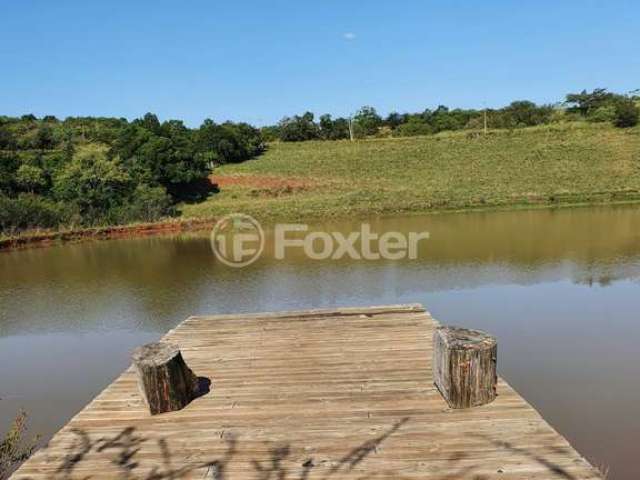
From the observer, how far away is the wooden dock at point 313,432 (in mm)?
3336

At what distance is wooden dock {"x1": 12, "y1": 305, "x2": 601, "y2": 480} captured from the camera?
10.9 feet

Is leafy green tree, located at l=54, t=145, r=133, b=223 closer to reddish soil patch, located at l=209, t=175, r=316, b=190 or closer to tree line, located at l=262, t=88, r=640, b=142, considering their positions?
reddish soil patch, located at l=209, t=175, r=316, b=190

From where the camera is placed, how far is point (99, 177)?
2902cm

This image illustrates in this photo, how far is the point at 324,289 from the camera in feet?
37.9

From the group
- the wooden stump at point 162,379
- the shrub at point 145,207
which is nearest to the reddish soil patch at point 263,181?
the shrub at point 145,207

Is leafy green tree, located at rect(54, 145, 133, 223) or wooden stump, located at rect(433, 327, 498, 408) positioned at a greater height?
leafy green tree, located at rect(54, 145, 133, 223)

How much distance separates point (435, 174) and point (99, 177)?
22.2 metres

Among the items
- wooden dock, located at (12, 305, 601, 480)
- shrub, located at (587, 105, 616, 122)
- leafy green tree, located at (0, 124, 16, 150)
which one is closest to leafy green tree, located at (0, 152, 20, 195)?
leafy green tree, located at (0, 124, 16, 150)

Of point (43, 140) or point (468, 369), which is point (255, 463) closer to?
point (468, 369)

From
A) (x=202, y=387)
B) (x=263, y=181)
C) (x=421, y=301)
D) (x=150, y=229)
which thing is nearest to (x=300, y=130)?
(x=263, y=181)

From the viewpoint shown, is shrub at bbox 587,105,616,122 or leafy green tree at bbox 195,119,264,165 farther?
shrub at bbox 587,105,616,122

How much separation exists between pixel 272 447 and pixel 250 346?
99.2 inches

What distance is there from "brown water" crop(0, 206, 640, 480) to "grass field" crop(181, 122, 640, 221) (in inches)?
376

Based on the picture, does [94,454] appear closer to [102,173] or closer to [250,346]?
[250,346]
